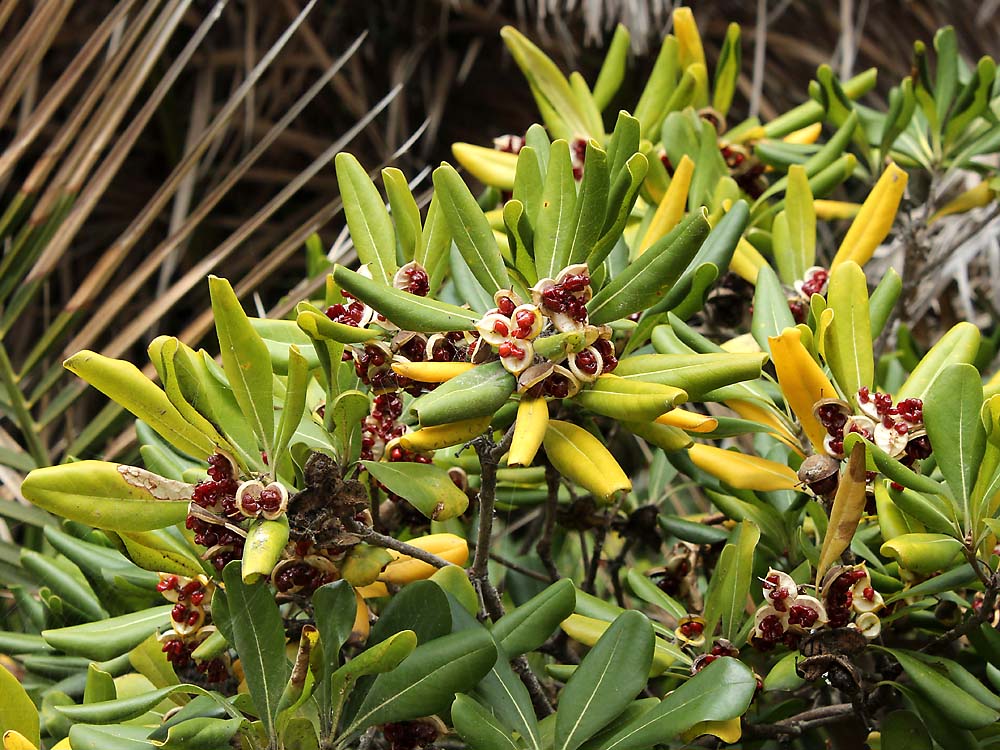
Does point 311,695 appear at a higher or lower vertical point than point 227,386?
lower

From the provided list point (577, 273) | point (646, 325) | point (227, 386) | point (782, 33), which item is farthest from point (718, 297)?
point (782, 33)

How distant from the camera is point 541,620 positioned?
1.91 feet

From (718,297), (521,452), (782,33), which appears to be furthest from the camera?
(782,33)

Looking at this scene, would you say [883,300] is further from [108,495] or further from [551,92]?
[108,495]

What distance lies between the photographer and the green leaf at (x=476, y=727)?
1.73 feet

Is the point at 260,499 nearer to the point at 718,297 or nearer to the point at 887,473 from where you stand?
the point at 887,473

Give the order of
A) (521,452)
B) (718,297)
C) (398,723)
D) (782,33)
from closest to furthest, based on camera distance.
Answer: (521,452) < (398,723) < (718,297) < (782,33)

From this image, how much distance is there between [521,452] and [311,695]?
0.68 feet

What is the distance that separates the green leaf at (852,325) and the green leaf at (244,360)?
34cm

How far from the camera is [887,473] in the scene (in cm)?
54

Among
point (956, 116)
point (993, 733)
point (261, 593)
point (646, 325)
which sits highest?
point (956, 116)

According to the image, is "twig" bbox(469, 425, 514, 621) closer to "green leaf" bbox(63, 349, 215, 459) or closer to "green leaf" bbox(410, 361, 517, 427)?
"green leaf" bbox(410, 361, 517, 427)

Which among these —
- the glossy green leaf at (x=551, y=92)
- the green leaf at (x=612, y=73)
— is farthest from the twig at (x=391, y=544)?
the green leaf at (x=612, y=73)

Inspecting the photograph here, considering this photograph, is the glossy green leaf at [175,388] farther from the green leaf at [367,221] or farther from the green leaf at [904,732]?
the green leaf at [904,732]
